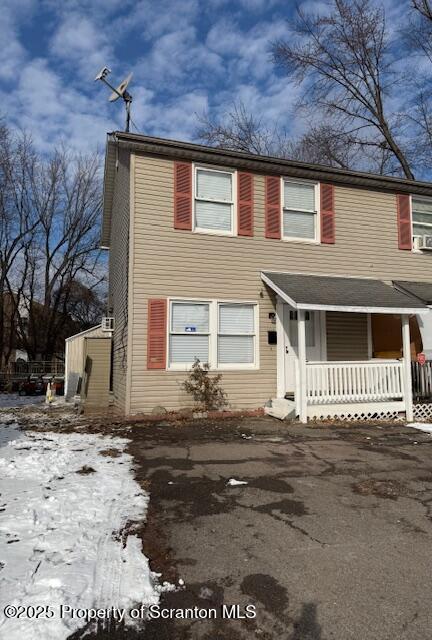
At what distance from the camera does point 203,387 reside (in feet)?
32.0

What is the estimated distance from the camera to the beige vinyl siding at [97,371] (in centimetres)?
1174

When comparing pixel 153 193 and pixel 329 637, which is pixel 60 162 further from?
pixel 329 637

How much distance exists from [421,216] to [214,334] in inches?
280

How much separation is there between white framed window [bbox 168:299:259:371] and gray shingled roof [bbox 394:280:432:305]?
3976mm

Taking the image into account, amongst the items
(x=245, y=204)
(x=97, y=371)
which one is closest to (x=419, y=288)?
(x=245, y=204)

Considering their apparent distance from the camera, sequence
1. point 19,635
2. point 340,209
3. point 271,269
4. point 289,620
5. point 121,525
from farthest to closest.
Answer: point 340,209 → point 271,269 → point 121,525 → point 289,620 → point 19,635

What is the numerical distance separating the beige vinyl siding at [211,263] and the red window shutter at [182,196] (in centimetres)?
13

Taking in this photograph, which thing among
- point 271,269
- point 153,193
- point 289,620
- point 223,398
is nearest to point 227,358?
point 223,398

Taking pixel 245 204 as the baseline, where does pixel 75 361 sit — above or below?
below

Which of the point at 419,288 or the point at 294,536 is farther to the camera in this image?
the point at 419,288

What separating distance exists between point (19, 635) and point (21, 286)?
96.1 feet

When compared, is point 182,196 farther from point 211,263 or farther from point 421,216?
point 421,216

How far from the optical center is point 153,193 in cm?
1000

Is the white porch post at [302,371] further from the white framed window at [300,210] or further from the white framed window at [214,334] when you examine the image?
the white framed window at [300,210]
